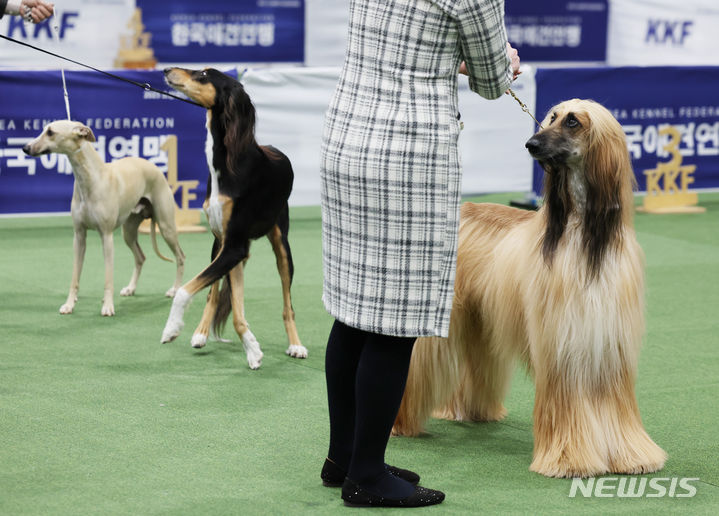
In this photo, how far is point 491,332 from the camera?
3.71 metres

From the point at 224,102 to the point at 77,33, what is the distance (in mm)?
6412

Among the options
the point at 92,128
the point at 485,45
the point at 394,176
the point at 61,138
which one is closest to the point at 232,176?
the point at 61,138

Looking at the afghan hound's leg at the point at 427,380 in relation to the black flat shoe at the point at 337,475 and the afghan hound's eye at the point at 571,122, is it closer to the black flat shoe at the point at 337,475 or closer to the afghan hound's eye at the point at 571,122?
the black flat shoe at the point at 337,475

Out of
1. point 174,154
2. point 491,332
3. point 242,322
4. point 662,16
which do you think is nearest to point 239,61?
point 174,154

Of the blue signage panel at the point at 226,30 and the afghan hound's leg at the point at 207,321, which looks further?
the blue signage panel at the point at 226,30

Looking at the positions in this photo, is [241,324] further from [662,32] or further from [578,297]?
[662,32]

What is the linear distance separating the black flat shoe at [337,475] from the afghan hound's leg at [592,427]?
1.48 ft

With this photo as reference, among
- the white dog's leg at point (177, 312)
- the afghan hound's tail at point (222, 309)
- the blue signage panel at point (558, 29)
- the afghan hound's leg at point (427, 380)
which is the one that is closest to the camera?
the afghan hound's leg at point (427, 380)

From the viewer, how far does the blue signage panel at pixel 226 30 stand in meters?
10.7

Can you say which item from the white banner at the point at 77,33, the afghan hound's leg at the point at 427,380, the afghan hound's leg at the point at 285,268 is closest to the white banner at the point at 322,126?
the white banner at the point at 77,33

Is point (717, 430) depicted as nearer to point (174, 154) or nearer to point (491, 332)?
point (491, 332)

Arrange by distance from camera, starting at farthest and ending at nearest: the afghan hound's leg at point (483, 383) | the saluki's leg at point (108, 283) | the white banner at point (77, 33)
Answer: the white banner at point (77, 33)
the saluki's leg at point (108, 283)
the afghan hound's leg at point (483, 383)

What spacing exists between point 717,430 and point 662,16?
9.95 m

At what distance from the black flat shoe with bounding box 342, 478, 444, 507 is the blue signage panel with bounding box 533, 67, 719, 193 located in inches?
254
